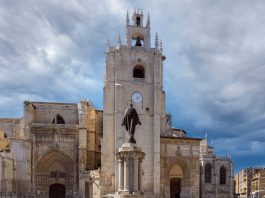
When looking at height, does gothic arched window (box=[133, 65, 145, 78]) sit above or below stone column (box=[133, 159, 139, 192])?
above

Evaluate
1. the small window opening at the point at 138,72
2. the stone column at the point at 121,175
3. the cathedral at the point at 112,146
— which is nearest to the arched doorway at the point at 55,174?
the cathedral at the point at 112,146

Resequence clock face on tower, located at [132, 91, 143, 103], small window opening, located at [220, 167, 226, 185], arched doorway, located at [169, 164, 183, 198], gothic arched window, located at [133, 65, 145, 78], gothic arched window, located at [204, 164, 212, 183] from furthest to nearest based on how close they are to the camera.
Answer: small window opening, located at [220, 167, 226, 185] → gothic arched window, located at [204, 164, 212, 183] → gothic arched window, located at [133, 65, 145, 78] → arched doorway, located at [169, 164, 183, 198] → clock face on tower, located at [132, 91, 143, 103]

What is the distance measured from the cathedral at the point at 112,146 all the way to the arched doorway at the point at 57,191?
10cm

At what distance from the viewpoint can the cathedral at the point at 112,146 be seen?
41.1 metres

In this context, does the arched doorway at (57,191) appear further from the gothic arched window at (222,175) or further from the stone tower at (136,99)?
the gothic arched window at (222,175)

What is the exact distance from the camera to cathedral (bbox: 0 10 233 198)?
41.1 m

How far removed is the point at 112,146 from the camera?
41.3 meters

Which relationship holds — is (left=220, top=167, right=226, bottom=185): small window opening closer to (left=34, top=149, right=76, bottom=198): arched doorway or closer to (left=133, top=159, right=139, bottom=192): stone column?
(left=34, top=149, right=76, bottom=198): arched doorway

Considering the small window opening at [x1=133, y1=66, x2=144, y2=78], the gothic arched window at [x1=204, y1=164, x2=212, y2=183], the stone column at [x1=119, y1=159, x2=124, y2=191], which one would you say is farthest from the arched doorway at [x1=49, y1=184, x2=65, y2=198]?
the stone column at [x1=119, y1=159, x2=124, y2=191]

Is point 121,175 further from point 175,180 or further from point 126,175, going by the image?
point 175,180

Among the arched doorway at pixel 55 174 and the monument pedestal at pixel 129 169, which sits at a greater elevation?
the monument pedestal at pixel 129 169

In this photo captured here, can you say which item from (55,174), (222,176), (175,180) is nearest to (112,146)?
(55,174)

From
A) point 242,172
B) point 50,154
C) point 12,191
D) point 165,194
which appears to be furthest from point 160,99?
point 242,172

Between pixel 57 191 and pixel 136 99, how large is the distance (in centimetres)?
1255
